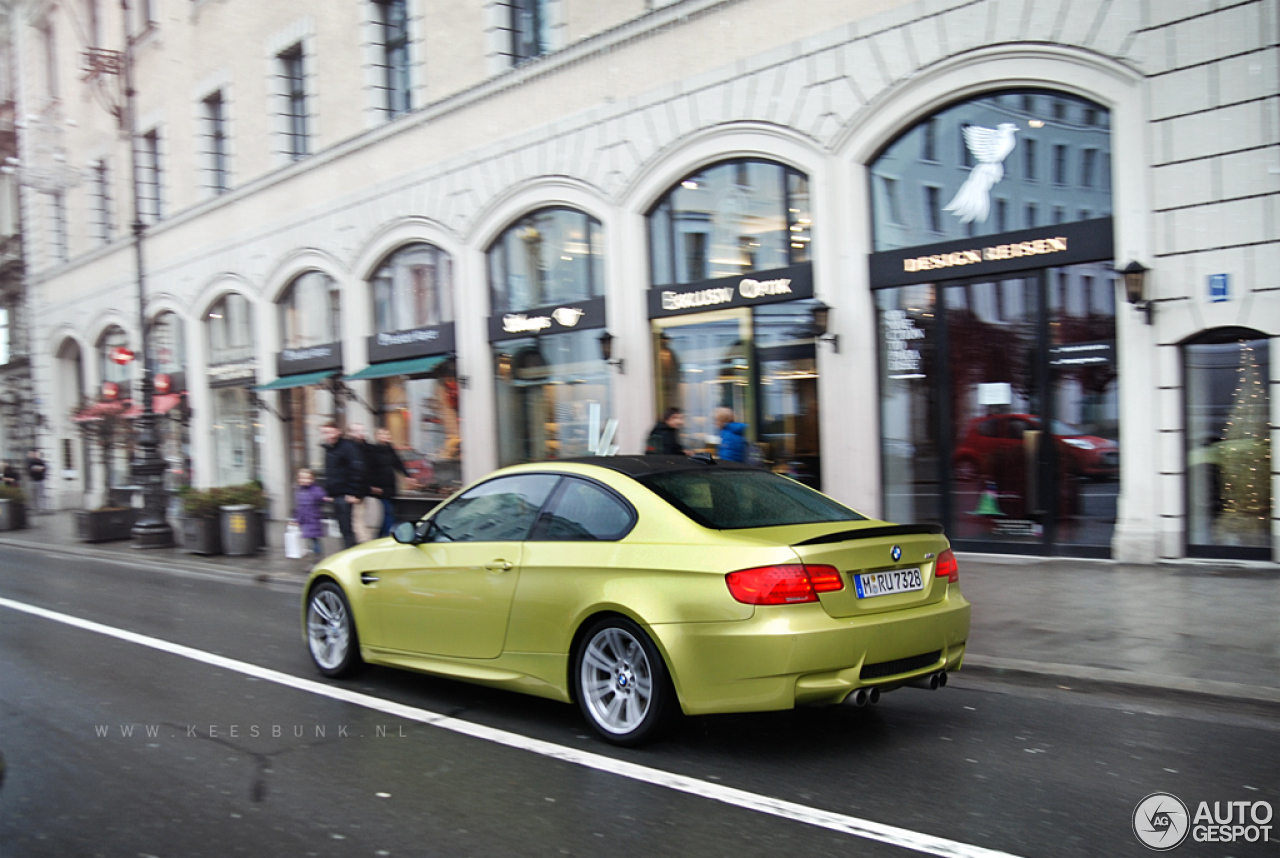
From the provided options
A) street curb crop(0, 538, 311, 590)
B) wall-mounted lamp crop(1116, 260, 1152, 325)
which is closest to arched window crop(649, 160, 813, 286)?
wall-mounted lamp crop(1116, 260, 1152, 325)

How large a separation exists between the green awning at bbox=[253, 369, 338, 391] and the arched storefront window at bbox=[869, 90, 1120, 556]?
12496 mm

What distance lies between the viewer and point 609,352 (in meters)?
15.5

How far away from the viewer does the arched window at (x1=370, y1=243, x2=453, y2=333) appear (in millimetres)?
19125

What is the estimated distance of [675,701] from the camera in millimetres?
4973

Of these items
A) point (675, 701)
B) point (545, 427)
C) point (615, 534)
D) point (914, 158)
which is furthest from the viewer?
point (545, 427)

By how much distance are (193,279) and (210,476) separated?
491 centimetres

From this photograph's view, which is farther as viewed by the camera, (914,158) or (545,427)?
(545,427)

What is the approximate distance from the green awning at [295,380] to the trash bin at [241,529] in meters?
5.99

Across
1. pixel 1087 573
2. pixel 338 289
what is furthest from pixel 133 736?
pixel 338 289

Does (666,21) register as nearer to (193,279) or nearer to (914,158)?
(914,158)

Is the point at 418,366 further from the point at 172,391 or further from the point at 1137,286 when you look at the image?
the point at 1137,286

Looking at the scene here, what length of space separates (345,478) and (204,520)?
394 cm

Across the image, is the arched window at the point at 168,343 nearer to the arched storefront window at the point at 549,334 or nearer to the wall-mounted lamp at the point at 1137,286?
the arched storefront window at the point at 549,334

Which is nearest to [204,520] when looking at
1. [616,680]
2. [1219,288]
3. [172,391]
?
[616,680]
